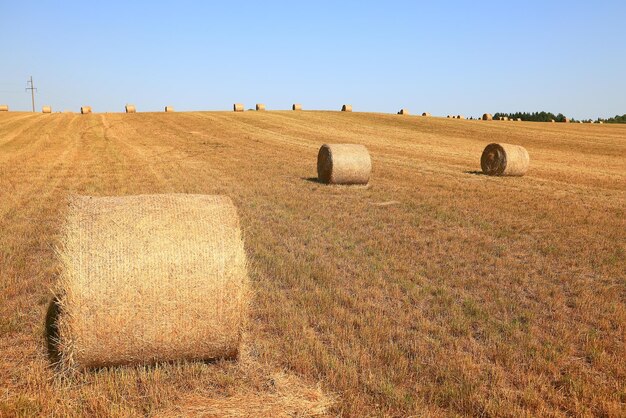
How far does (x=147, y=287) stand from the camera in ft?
15.7

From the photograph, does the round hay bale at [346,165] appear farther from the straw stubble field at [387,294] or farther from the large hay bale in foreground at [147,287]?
the large hay bale in foreground at [147,287]

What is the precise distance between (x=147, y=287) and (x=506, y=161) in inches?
693

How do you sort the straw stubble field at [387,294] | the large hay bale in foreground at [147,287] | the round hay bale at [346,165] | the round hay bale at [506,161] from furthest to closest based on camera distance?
the round hay bale at [506,161]
the round hay bale at [346,165]
the large hay bale in foreground at [147,287]
the straw stubble field at [387,294]

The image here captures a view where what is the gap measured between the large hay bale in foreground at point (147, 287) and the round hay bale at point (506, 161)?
16.9m

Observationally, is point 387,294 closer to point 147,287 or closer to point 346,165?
point 147,287

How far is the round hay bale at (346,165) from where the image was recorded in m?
16.5

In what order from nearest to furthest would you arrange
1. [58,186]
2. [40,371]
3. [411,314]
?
[40,371], [411,314], [58,186]

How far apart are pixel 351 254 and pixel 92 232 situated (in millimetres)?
4904

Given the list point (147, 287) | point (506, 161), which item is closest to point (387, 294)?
point (147, 287)

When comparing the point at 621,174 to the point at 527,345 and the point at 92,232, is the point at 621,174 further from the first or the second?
the point at 92,232

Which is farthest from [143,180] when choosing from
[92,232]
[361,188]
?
[92,232]

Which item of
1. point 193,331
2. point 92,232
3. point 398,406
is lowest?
point 398,406

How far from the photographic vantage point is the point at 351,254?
897 centimetres

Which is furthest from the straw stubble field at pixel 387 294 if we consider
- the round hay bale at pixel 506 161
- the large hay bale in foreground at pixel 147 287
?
the round hay bale at pixel 506 161
